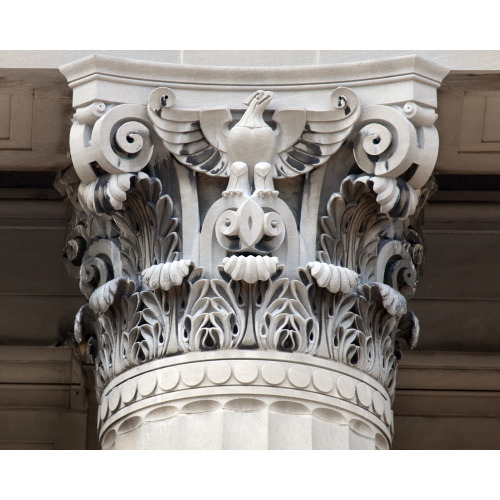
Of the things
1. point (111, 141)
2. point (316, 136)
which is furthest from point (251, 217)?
point (111, 141)

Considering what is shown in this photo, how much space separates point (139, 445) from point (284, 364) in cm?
100

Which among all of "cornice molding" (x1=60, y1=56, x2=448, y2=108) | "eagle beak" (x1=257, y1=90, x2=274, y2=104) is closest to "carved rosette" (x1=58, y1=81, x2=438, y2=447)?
"eagle beak" (x1=257, y1=90, x2=274, y2=104)

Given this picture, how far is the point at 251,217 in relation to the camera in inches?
485

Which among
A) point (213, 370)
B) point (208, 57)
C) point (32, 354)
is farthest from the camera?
point (32, 354)

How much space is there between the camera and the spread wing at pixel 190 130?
12.6 m

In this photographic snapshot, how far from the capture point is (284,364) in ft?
39.8

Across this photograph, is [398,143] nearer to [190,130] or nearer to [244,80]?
[244,80]

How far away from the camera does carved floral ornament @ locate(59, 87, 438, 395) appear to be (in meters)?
12.3

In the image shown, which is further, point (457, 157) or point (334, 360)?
point (457, 157)

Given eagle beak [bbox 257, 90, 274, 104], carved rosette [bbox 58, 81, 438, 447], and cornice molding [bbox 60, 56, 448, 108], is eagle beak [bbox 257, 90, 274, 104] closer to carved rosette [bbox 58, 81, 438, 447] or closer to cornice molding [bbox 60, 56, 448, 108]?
carved rosette [bbox 58, 81, 438, 447]

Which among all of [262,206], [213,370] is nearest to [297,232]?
[262,206]

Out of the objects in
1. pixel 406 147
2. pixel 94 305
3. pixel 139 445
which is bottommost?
pixel 139 445

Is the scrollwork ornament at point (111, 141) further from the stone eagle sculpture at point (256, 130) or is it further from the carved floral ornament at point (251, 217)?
the stone eagle sculpture at point (256, 130)

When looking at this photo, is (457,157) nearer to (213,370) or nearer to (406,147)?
(406,147)
